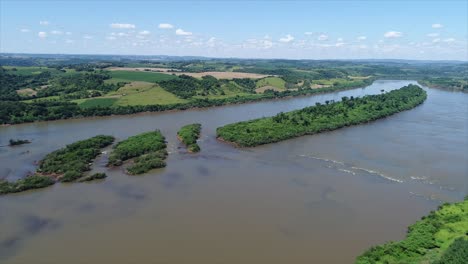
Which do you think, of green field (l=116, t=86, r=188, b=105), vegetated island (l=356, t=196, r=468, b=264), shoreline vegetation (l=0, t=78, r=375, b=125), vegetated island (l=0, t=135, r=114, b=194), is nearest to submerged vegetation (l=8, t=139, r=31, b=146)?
vegetated island (l=0, t=135, r=114, b=194)

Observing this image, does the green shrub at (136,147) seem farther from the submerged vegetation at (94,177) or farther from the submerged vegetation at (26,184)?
the submerged vegetation at (26,184)

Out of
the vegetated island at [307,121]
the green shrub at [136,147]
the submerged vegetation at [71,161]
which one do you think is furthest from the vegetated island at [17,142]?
the vegetated island at [307,121]

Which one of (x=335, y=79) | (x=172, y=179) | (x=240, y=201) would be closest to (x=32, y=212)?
(x=172, y=179)

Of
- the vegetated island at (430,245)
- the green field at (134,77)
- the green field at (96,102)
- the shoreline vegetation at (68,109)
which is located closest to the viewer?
the vegetated island at (430,245)

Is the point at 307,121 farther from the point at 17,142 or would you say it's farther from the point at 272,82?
the point at 272,82

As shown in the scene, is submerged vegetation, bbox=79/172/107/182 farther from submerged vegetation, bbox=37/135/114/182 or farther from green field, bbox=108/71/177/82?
green field, bbox=108/71/177/82

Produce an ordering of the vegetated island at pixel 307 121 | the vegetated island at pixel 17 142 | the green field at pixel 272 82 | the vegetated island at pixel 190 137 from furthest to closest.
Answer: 1. the green field at pixel 272 82
2. the vegetated island at pixel 307 121
3. the vegetated island at pixel 17 142
4. the vegetated island at pixel 190 137

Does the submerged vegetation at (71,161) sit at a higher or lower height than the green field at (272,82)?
lower
